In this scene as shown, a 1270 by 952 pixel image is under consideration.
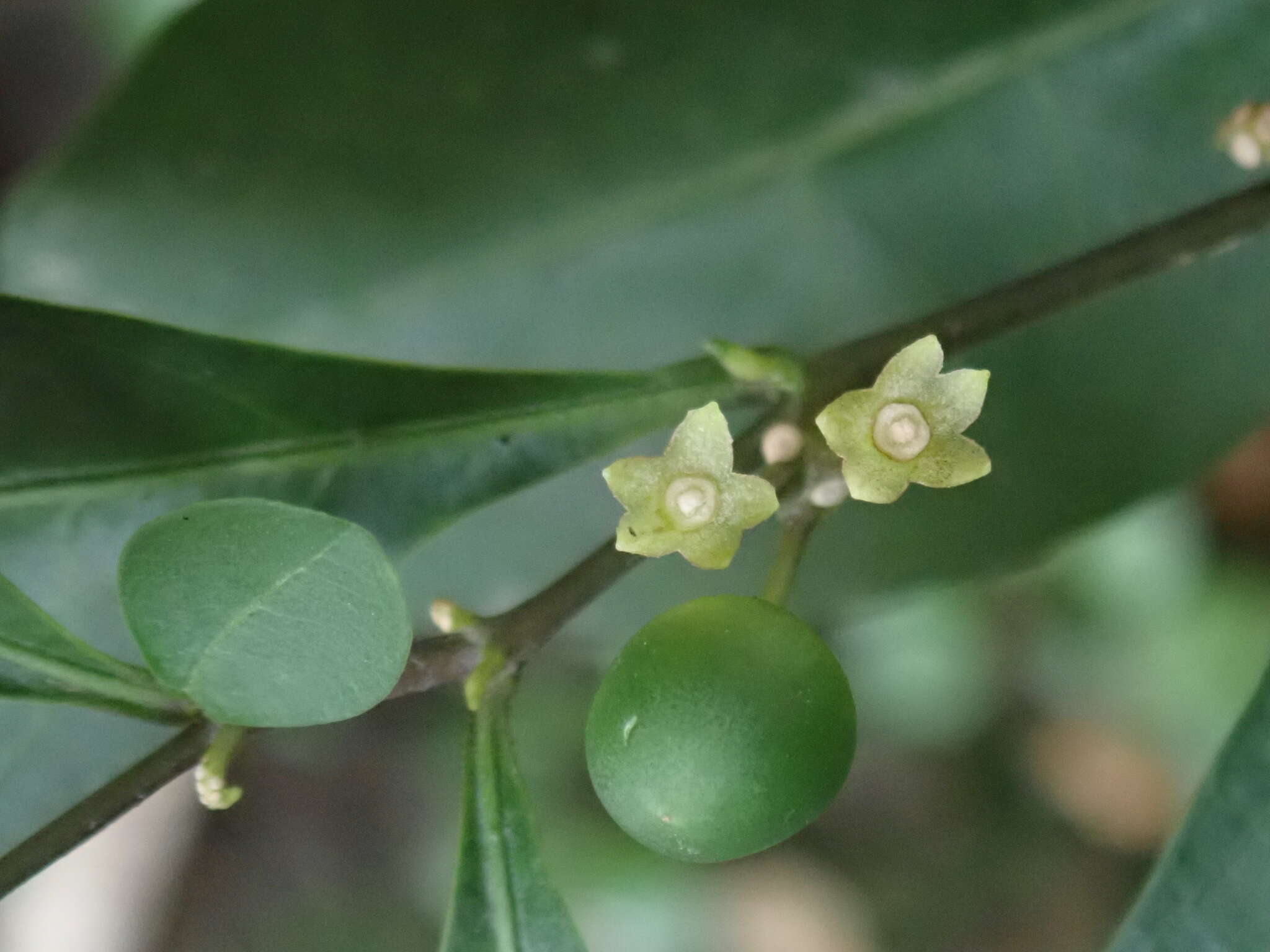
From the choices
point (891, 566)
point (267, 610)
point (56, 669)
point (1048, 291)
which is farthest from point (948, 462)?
point (891, 566)

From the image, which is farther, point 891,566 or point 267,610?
point 891,566

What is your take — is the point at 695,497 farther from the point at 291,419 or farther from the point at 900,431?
the point at 291,419

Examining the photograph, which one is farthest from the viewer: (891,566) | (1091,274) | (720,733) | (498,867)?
(891,566)

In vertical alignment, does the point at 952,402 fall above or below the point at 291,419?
below

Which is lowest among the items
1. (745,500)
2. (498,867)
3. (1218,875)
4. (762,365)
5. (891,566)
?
(1218,875)

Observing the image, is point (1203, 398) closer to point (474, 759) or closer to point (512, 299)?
point (512, 299)

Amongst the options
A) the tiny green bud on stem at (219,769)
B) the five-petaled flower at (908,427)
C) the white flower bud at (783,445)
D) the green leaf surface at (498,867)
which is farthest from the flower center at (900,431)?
the tiny green bud on stem at (219,769)

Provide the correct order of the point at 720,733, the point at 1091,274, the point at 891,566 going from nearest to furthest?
the point at 720,733, the point at 1091,274, the point at 891,566

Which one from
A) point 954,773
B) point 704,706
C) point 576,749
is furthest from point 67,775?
point 954,773

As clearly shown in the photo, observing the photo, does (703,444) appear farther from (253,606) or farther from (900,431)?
(253,606)
